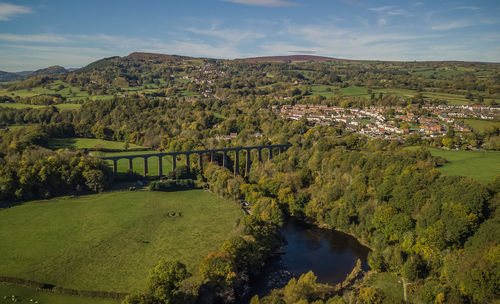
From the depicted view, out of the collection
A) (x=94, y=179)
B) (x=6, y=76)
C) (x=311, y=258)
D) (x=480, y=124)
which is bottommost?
(x=311, y=258)

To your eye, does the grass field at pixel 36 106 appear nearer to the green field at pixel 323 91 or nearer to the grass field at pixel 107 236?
the grass field at pixel 107 236

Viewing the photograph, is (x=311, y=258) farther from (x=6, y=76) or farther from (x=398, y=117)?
(x=6, y=76)

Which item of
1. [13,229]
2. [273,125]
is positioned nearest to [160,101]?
[273,125]

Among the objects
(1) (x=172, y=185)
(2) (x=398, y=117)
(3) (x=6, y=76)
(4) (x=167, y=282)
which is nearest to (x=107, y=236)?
(4) (x=167, y=282)

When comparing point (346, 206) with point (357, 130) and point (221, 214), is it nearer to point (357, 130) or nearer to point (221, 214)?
point (221, 214)

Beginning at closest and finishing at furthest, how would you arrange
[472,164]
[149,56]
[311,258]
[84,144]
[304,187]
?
[311,258]
[472,164]
[304,187]
[84,144]
[149,56]

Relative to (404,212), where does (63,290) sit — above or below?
below

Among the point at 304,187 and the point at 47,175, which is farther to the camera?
the point at 304,187
